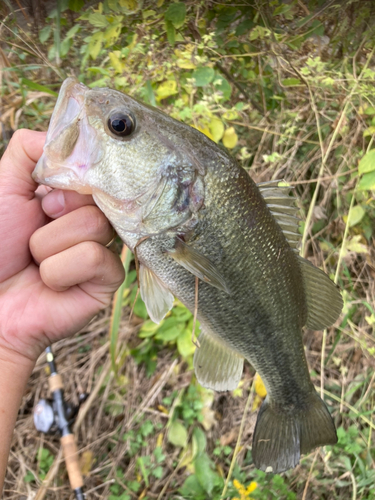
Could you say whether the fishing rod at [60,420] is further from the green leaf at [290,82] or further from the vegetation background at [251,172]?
the green leaf at [290,82]

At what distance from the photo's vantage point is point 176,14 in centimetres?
178

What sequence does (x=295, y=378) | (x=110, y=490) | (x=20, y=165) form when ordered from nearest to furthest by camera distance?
1. (x=20, y=165)
2. (x=295, y=378)
3. (x=110, y=490)

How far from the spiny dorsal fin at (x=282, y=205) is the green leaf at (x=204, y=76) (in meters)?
0.96

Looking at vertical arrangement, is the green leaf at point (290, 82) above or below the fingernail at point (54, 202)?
above

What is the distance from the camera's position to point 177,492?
6.82ft

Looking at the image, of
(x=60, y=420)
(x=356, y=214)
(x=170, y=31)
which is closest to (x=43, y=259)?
(x=60, y=420)

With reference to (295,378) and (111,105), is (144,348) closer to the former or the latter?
(295,378)

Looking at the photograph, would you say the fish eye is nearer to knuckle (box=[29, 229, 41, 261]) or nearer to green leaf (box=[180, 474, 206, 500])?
knuckle (box=[29, 229, 41, 261])

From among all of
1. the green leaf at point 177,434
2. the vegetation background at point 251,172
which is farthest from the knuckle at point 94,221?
the green leaf at point 177,434

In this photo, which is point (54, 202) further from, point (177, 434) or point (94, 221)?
point (177, 434)

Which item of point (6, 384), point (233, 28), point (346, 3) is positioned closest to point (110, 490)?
point (6, 384)

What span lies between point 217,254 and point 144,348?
143 cm

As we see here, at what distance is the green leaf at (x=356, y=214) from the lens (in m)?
2.05

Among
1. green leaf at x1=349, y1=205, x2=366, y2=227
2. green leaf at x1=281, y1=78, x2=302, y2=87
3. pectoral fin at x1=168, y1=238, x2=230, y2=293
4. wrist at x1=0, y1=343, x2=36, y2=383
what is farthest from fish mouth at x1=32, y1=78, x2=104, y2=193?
green leaf at x1=349, y1=205, x2=366, y2=227
